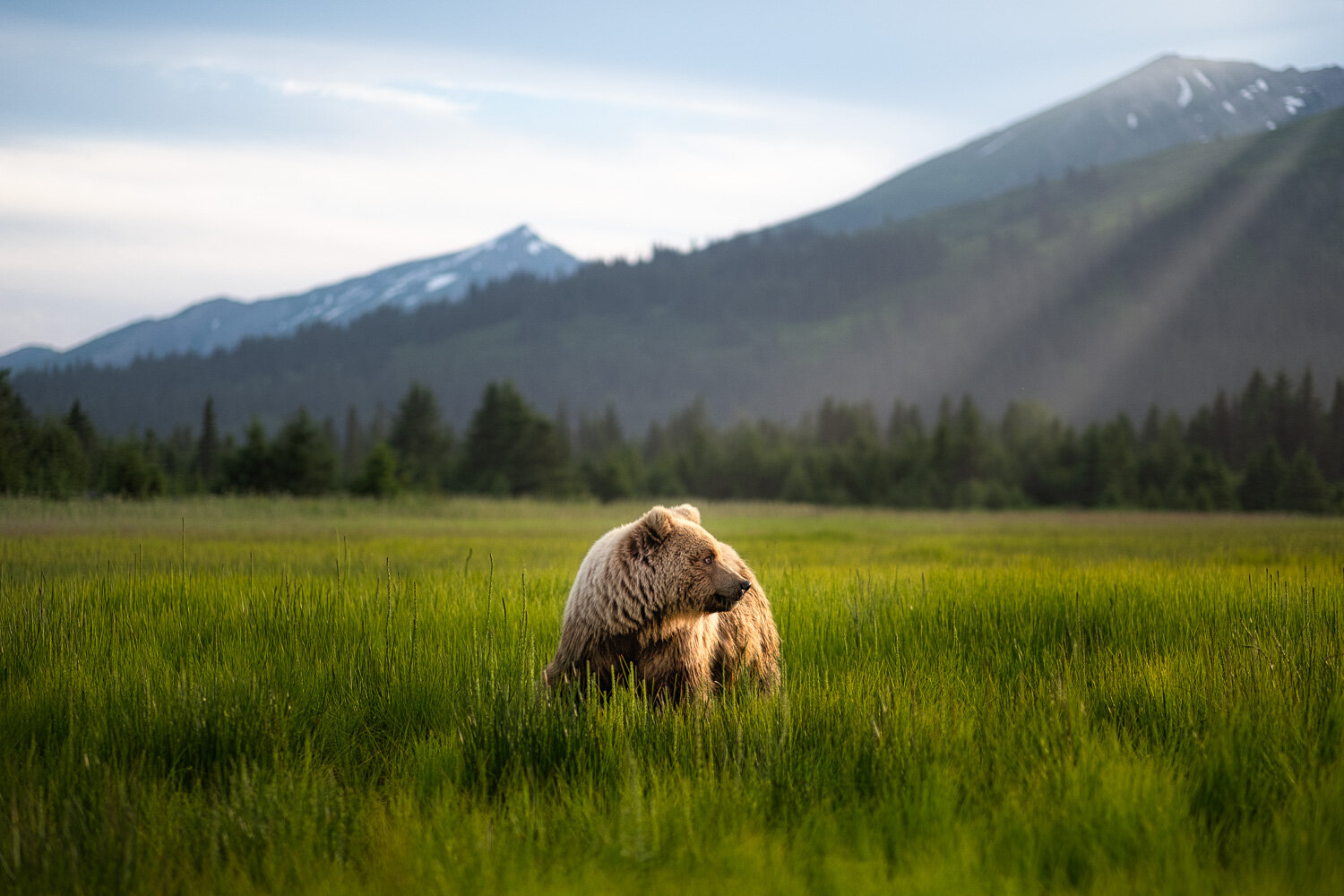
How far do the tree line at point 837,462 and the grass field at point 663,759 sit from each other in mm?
40843

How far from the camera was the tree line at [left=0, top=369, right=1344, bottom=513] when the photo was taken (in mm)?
49156

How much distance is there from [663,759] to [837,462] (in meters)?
86.9

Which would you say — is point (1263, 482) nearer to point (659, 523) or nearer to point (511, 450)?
point (511, 450)

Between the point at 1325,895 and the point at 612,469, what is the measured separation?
7548 cm

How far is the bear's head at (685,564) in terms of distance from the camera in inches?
201

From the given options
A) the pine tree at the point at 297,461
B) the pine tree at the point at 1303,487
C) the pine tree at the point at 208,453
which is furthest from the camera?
the pine tree at the point at 208,453

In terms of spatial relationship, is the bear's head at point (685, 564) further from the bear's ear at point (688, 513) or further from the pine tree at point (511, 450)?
the pine tree at point (511, 450)

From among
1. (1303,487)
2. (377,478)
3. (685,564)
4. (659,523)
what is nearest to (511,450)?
(377,478)

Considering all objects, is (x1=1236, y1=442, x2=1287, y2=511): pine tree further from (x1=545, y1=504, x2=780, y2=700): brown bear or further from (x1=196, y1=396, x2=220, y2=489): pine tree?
(x1=196, y1=396, x2=220, y2=489): pine tree

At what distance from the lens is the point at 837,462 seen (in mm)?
88688

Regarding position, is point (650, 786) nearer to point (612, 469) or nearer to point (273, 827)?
point (273, 827)

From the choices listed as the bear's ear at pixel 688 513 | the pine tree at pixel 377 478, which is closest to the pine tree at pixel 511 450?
the pine tree at pixel 377 478

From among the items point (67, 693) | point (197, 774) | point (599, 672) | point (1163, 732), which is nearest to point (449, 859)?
point (197, 774)

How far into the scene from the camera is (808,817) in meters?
3.16
